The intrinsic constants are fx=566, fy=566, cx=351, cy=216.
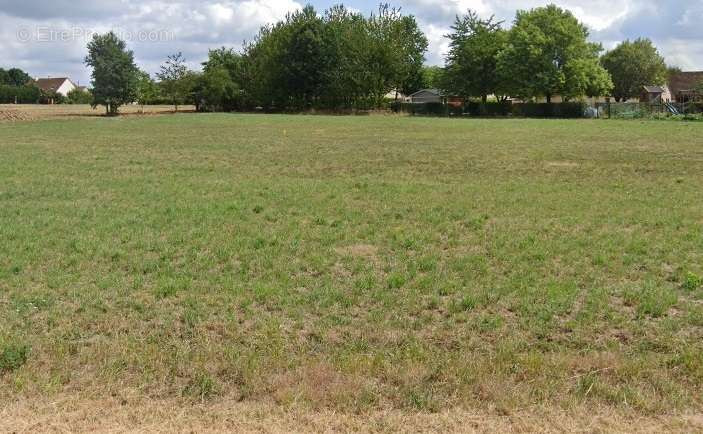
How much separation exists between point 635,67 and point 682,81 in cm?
1534

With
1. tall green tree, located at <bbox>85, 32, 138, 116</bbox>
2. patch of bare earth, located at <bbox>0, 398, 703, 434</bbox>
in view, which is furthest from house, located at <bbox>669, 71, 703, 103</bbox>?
patch of bare earth, located at <bbox>0, 398, 703, 434</bbox>

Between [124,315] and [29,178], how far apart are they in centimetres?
→ 981

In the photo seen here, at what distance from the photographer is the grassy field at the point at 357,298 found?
3.70 m

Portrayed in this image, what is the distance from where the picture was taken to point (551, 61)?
53656 millimetres

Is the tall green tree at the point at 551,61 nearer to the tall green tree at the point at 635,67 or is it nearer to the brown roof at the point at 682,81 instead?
the tall green tree at the point at 635,67

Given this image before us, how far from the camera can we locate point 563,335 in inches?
178

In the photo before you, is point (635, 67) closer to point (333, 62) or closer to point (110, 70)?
point (333, 62)

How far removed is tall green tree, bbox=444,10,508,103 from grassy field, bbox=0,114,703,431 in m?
48.7

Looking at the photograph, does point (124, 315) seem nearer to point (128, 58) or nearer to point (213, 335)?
point (213, 335)

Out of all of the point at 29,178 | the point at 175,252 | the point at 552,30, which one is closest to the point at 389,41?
the point at 552,30

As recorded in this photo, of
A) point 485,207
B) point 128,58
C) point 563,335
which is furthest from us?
point 128,58

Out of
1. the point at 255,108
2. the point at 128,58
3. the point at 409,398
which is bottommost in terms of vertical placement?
the point at 409,398

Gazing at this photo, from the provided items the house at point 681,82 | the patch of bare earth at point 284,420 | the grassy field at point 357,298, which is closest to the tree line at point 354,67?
the house at point 681,82

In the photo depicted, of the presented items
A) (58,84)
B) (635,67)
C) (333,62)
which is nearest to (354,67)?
(333,62)
